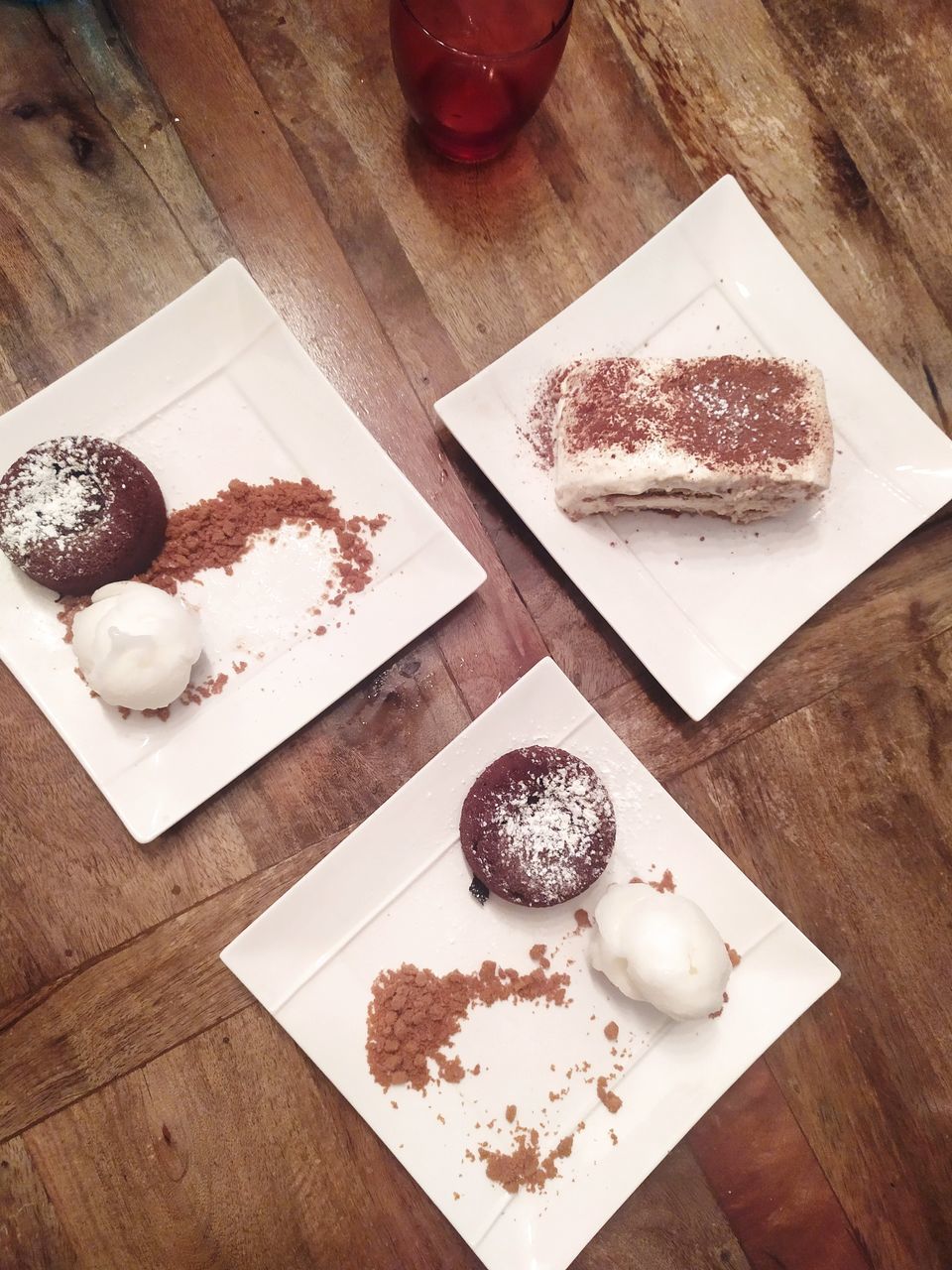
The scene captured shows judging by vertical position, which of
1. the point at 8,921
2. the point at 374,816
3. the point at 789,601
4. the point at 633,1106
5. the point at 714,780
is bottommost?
the point at 633,1106

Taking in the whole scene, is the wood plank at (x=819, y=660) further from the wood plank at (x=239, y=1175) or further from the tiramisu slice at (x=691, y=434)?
the wood plank at (x=239, y=1175)

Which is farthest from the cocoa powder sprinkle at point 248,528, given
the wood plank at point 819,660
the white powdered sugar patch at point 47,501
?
the wood plank at point 819,660

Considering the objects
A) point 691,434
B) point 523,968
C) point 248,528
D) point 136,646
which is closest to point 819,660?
point 691,434

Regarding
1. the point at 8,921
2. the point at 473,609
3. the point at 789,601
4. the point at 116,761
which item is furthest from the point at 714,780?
the point at 8,921

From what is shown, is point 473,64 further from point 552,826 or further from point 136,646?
point 552,826

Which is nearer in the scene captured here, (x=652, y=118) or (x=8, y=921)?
(x=8, y=921)

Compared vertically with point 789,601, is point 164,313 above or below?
above

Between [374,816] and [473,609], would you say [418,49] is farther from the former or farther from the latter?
[374,816]
